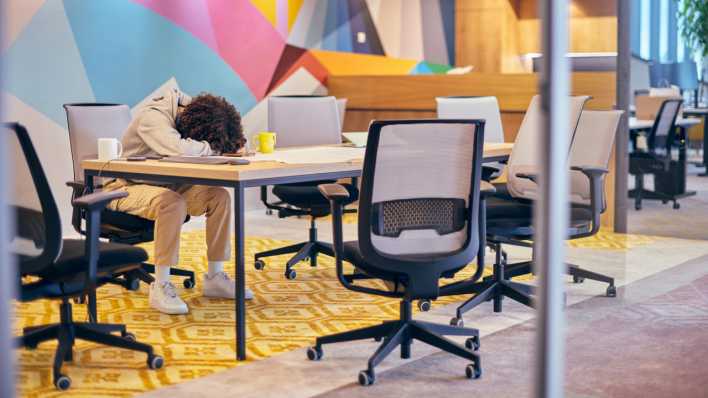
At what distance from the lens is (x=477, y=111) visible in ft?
19.0

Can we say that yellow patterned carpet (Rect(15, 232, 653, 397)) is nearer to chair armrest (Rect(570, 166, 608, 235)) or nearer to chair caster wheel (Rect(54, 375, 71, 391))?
chair caster wheel (Rect(54, 375, 71, 391))

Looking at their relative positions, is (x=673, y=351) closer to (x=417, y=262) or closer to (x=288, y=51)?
(x=417, y=262)

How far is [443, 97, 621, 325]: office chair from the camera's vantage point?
4.27 metres

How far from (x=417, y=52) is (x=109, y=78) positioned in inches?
158

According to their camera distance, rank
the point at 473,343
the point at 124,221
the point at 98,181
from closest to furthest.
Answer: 1. the point at 473,343
2. the point at 124,221
3. the point at 98,181

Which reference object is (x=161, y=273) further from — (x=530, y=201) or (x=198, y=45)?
(x=198, y=45)

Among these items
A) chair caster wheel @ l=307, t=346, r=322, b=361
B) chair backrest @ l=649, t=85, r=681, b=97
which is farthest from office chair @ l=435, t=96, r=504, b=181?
chair backrest @ l=649, t=85, r=681, b=97

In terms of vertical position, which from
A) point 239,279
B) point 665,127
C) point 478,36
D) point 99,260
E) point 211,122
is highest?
point 478,36

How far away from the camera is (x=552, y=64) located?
1354 mm

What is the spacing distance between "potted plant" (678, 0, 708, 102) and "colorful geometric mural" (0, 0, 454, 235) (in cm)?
304

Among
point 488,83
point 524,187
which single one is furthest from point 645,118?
point 524,187

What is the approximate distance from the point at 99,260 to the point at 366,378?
1023 mm

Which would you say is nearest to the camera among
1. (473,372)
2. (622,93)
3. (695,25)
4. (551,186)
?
(551,186)

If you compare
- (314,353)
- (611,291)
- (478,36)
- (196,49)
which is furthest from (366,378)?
(478,36)
